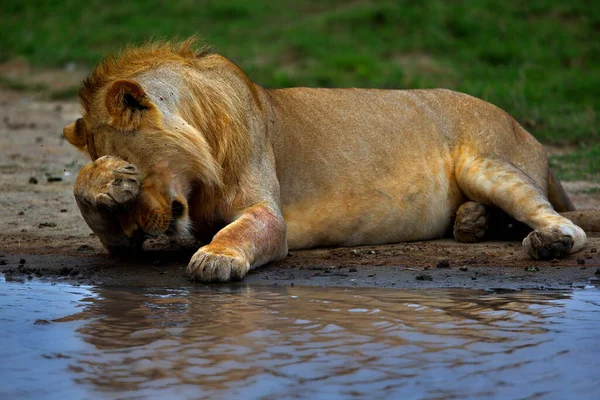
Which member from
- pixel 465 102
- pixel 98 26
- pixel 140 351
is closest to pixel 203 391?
pixel 140 351

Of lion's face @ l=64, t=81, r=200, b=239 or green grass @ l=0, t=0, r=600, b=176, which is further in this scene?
green grass @ l=0, t=0, r=600, b=176

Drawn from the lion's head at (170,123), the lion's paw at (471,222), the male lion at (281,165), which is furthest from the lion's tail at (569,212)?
the lion's head at (170,123)

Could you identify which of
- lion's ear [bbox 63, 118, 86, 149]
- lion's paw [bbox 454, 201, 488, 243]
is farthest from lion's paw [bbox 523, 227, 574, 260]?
lion's ear [bbox 63, 118, 86, 149]

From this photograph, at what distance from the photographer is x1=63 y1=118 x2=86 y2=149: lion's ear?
4742 mm

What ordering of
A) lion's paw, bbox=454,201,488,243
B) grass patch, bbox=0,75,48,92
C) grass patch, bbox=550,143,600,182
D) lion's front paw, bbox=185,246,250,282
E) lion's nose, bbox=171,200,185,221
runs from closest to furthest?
lion's front paw, bbox=185,246,250,282 → lion's nose, bbox=171,200,185,221 → lion's paw, bbox=454,201,488,243 → grass patch, bbox=550,143,600,182 → grass patch, bbox=0,75,48,92

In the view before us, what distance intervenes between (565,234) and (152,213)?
1.87 meters

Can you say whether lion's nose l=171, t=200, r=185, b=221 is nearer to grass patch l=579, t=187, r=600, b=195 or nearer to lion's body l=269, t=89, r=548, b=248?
lion's body l=269, t=89, r=548, b=248

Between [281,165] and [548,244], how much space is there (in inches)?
51.5

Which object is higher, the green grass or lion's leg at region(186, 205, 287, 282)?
the green grass

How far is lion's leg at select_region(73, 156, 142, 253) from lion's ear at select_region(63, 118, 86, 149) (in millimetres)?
329

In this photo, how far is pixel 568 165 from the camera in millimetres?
8078

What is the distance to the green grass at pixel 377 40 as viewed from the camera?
422 inches

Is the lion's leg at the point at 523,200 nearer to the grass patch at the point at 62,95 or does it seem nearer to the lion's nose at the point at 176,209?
the lion's nose at the point at 176,209

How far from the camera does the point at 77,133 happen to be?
4.79 m
